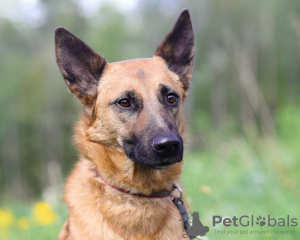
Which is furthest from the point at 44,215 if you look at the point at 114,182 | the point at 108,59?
the point at 108,59

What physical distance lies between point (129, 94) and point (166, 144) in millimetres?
709

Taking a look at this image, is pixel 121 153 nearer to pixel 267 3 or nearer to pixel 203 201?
pixel 203 201

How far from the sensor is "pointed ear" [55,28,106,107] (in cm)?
339

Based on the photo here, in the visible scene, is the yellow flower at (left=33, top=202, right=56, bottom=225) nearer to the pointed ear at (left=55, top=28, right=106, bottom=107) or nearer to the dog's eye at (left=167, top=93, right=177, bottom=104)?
the pointed ear at (left=55, top=28, right=106, bottom=107)

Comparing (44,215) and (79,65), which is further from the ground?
(79,65)

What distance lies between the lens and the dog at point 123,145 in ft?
9.69

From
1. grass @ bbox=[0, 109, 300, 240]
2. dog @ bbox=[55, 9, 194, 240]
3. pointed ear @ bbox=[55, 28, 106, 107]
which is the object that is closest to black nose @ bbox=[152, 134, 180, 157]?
dog @ bbox=[55, 9, 194, 240]

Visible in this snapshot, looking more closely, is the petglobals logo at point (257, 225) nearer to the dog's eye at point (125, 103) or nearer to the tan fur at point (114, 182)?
the tan fur at point (114, 182)

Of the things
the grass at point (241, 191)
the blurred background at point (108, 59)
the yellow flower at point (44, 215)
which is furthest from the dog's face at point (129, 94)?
the blurred background at point (108, 59)

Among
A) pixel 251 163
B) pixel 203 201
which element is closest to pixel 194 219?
pixel 203 201

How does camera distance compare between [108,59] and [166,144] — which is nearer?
[166,144]

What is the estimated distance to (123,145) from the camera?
3197 mm

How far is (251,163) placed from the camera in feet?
22.1

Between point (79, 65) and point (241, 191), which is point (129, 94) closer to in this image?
point (79, 65)
